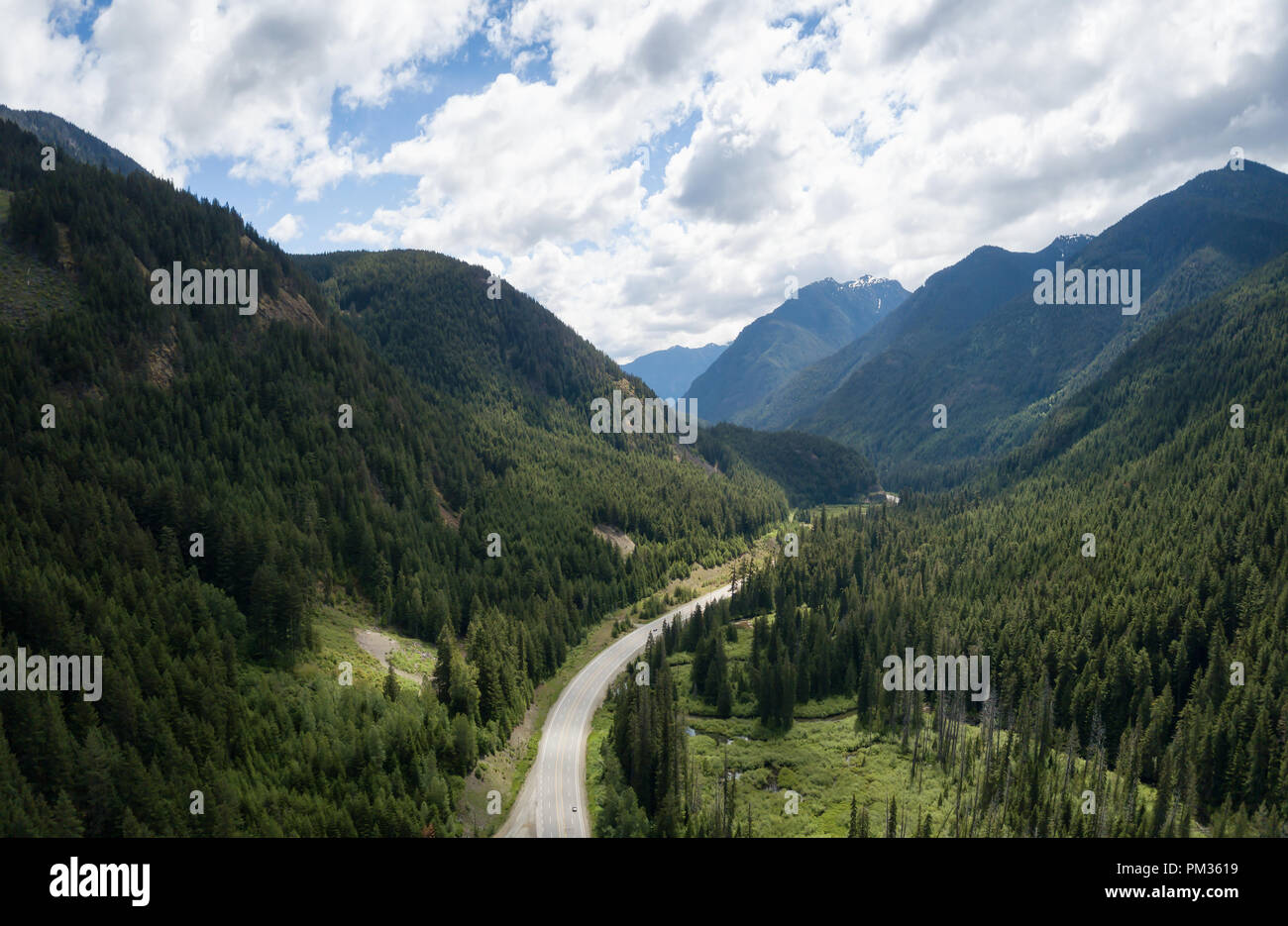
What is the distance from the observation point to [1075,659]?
11188cm

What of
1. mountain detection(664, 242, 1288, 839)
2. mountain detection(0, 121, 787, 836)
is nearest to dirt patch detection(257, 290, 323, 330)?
mountain detection(0, 121, 787, 836)

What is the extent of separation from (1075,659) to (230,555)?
14011 cm

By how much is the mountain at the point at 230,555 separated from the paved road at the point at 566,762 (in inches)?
269

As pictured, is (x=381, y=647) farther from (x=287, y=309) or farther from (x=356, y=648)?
(x=287, y=309)

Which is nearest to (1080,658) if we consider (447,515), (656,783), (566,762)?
(656,783)

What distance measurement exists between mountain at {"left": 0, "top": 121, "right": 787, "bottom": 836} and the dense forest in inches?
1105

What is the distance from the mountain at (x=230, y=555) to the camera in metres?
63.1

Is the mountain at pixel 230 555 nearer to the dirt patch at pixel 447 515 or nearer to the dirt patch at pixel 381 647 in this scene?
the dirt patch at pixel 447 515

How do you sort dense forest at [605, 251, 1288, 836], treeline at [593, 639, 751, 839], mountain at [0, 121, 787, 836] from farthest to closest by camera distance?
1. dense forest at [605, 251, 1288, 836]
2. treeline at [593, 639, 751, 839]
3. mountain at [0, 121, 787, 836]

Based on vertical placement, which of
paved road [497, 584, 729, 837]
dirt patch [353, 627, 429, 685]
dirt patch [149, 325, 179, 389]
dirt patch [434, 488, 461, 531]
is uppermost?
dirt patch [149, 325, 179, 389]

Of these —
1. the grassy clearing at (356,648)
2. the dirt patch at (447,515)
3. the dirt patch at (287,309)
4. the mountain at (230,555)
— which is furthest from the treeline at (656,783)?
the dirt patch at (287,309)

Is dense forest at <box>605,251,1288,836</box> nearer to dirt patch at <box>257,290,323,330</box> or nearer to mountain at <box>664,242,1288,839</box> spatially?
mountain at <box>664,242,1288,839</box>

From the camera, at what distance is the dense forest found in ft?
267
